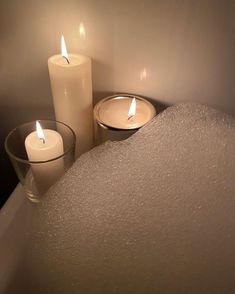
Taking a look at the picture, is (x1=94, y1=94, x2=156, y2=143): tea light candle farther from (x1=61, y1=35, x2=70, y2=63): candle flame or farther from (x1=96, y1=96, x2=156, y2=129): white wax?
(x1=61, y1=35, x2=70, y2=63): candle flame

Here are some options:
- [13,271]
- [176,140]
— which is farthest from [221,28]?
[13,271]

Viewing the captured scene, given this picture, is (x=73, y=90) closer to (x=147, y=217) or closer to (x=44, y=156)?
(x=44, y=156)

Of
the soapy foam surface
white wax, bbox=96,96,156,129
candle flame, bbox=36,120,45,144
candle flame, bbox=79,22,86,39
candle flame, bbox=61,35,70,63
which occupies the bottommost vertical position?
the soapy foam surface

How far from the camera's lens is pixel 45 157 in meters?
0.62

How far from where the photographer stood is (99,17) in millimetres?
606

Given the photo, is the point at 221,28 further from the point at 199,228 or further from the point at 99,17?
the point at 199,228

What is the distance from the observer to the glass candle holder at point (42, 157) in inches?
23.8

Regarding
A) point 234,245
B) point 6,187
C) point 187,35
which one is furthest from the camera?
point 6,187

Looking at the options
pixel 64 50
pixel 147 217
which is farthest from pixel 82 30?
pixel 147 217

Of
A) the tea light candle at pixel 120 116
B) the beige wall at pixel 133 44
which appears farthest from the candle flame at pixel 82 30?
the tea light candle at pixel 120 116

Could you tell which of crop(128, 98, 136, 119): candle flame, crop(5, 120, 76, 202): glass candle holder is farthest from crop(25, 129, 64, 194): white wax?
crop(128, 98, 136, 119): candle flame

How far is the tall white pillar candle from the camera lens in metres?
0.60

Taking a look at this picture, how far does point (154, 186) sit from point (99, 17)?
305 mm

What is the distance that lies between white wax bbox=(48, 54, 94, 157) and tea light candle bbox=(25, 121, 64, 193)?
0.05m
